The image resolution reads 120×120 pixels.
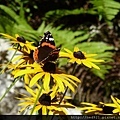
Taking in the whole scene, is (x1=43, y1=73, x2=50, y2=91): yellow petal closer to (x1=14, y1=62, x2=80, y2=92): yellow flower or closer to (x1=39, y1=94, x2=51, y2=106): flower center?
(x1=14, y1=62, x2=80, y2=92): yellow flower

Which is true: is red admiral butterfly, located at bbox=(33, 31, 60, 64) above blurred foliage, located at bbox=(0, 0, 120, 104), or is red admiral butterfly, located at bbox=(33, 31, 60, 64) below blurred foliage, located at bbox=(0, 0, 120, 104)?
below

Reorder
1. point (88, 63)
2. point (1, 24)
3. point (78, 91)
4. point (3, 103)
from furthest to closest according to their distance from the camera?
point (78, 91), point (1, 24), point (3, 103), point (88, 63)

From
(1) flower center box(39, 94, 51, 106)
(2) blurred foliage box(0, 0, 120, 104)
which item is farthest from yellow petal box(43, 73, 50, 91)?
(2) blurred foliage box(0, 0, 120, 104)

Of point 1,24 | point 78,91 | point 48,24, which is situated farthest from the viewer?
point 48,24

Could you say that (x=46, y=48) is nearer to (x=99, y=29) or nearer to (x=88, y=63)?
(x=88, y=63)

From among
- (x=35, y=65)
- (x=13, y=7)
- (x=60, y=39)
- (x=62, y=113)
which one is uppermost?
(x=13, y=7)

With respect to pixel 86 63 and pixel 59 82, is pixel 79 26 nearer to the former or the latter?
pixel 86 63

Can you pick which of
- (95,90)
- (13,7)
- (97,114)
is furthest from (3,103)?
(97,114)
